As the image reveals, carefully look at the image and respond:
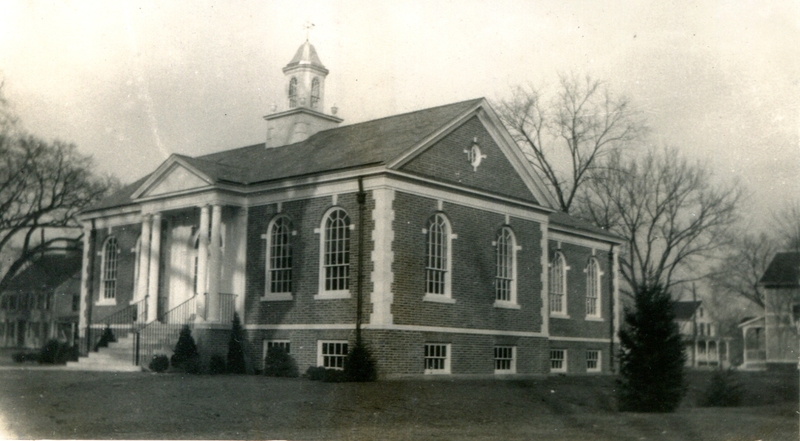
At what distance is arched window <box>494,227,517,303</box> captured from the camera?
2701 cm

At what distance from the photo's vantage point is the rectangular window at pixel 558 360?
31.5 meters

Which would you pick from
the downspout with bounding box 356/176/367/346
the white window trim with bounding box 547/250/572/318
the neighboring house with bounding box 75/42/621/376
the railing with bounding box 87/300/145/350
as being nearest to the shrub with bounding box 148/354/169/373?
the neighboring house with bounding box 75/42/621/376

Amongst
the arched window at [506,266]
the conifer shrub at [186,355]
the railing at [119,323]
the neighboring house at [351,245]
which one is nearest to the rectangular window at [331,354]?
the neighboring house at [351,245]

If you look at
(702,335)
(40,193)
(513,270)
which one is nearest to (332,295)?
(513,270)

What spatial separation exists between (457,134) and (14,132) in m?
14.0

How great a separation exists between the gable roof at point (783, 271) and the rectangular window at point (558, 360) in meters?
8.93

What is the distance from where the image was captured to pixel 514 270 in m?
27.5

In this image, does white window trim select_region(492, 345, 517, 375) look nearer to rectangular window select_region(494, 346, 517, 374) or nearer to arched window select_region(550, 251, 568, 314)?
rectangular window select_region(494, 346, 517, 374)

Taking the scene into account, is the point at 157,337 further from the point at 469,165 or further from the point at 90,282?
the point at 469,165

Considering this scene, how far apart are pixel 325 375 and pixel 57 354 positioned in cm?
1312

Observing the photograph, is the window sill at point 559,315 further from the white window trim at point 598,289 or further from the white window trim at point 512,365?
the white window trim at point 512,365

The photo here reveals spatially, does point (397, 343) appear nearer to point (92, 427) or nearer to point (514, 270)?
point (514, 270)

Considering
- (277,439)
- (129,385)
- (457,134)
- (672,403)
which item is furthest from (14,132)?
(672,403)

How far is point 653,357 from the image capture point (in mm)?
17969
